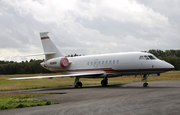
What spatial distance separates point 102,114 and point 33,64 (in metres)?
120

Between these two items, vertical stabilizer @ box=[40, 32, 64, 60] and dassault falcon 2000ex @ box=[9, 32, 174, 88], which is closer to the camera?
dassault falcon 2000ex @ box=[9, 32, 174, 88]

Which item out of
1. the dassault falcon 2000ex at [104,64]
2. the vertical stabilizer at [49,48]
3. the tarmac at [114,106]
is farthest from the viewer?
the vertical stabilizer at [49,48]

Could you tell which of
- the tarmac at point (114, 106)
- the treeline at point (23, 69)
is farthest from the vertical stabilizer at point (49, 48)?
the treeline at point (23, 69)

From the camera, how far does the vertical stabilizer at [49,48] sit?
31.6m

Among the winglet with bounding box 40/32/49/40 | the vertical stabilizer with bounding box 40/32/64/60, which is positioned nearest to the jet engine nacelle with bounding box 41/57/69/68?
the vertical stabilizer with bounding box 40/32/64/60

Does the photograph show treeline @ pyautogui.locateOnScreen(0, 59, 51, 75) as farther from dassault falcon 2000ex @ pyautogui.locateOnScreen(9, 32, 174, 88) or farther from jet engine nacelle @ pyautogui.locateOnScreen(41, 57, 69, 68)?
jet engine nacelle @ pyautogui.locateOnScreen(41, 57, 69, 68)

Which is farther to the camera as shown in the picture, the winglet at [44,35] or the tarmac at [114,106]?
the winglet at [44,35]

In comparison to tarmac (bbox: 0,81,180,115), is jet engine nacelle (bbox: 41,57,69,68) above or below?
above

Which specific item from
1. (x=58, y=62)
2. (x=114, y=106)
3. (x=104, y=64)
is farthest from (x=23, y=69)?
(x=114, y=106)

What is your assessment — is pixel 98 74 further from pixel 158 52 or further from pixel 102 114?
pixel 158 52

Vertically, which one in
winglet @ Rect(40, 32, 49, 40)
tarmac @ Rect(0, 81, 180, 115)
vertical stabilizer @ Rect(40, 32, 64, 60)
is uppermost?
winglet @ Rect(40, 32, 49, 40)

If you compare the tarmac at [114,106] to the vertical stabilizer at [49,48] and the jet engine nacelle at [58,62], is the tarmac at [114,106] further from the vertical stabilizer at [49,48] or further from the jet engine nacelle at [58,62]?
the vertical stabilizer at [49,48]

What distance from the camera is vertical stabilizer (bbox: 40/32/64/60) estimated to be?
31.6m

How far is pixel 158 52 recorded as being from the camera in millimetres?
135250
